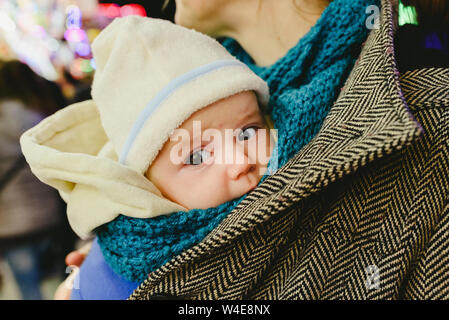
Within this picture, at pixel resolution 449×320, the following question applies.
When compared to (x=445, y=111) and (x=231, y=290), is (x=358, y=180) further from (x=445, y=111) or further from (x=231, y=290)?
(x=231, y=290)

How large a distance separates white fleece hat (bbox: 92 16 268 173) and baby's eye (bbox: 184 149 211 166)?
8cm

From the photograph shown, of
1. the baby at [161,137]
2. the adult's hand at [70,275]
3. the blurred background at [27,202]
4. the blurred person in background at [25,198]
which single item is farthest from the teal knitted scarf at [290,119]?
the blurred person in background at [25,198]

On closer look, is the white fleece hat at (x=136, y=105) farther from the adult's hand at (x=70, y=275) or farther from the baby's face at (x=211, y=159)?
the adult's hand at (x=70, y=275)

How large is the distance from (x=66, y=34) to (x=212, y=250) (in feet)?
15.9

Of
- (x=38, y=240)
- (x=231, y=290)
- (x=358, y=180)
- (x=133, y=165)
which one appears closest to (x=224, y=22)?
(x=133, y=165)

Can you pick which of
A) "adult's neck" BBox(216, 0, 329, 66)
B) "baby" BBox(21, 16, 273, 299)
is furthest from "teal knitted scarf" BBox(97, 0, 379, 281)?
"adult's neck" BBox(216, 0, 329, 66)

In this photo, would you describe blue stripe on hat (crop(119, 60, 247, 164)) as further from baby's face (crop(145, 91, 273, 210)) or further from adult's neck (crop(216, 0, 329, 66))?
adult's neck (crop(216, 0, 329, 66))

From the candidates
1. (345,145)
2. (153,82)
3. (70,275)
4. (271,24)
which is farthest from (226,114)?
(70,275)

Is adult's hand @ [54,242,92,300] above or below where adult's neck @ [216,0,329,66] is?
below

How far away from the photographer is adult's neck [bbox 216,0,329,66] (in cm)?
106

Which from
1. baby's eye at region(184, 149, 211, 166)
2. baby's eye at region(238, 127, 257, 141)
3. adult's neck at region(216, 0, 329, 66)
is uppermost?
adult's neck at region(216, 0, 329, 66)

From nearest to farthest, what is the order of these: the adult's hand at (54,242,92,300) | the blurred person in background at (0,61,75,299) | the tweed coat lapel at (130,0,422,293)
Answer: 1. the tweed coat lapel at (130,0,422,293)
2. the adult's hand at (54,242,92,300)
3. the blurred person in background at (0,61,75,299)

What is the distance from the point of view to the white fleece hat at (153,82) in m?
0.80

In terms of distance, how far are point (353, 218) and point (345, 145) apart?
0.16 meters
